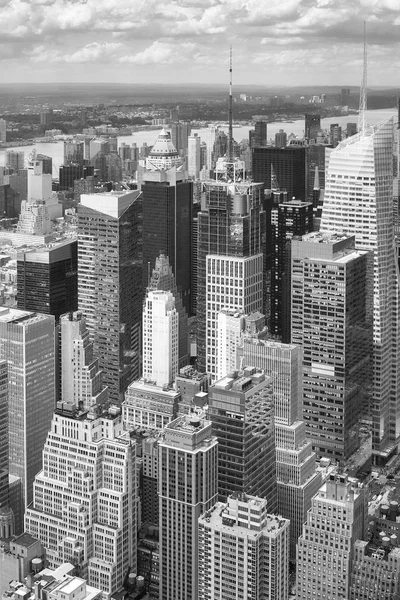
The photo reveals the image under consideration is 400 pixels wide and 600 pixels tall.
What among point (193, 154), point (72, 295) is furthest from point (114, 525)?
point (193, 154)

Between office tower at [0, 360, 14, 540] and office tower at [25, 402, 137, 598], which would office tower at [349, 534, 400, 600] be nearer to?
office tower at [25, 402, 137, 598]

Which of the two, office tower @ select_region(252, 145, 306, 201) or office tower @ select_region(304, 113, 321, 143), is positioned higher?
office tower @ select_region(304, 113, 321, 143)

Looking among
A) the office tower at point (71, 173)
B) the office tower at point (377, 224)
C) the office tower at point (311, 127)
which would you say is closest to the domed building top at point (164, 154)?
the office tower at point (71, 173)

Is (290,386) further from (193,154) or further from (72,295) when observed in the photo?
(193,154)

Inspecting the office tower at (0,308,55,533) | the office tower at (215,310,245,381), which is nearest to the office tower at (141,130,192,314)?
the office tower at (215,310,245,381)

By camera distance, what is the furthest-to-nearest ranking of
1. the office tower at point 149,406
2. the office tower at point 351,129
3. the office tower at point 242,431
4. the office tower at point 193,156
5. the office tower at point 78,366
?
the office tower at point 193,156
the office tower at point 351,129
the office tower at point 78,366
the office tower at point 149,406
the office tower at point 242,431

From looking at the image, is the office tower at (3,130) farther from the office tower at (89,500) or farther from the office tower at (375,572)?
the office tower at (375,572)
